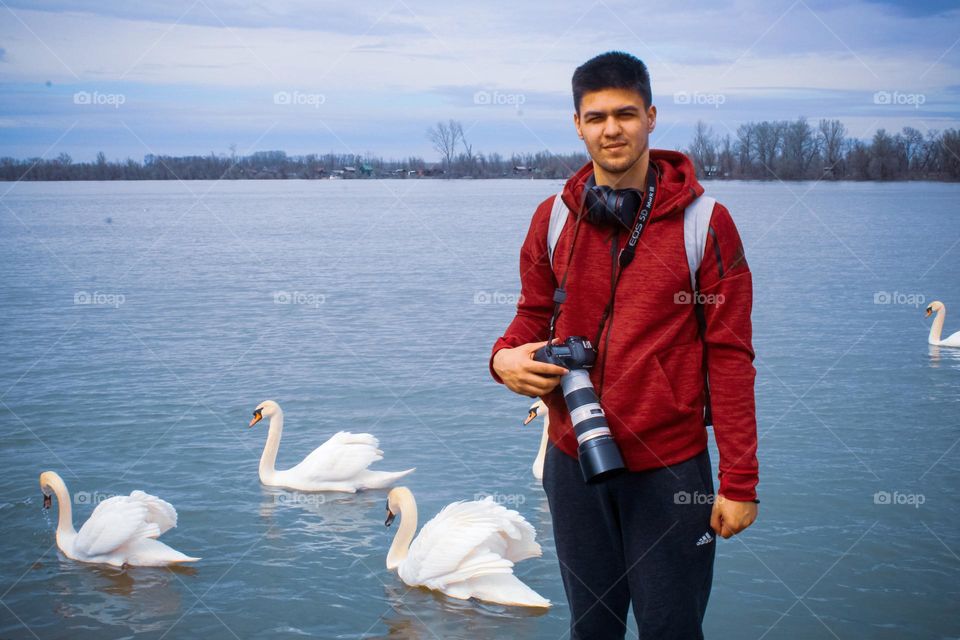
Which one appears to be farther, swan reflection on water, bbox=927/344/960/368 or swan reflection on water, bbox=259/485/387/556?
swan reflection on water, bbox=927/344/960/368

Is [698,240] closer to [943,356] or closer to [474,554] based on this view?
[474,554]

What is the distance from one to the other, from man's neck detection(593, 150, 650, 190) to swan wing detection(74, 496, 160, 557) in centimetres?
426

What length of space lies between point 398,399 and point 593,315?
7.13 meters

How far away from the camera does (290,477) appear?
7.33 meters

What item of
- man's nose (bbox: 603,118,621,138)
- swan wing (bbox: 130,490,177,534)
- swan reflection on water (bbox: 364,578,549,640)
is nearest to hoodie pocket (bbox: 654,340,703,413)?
man's nose (bbox: 603,118,621,138)

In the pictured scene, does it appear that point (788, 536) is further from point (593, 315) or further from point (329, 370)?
point (329, 370)

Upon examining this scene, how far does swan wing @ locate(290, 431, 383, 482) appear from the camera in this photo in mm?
7199
